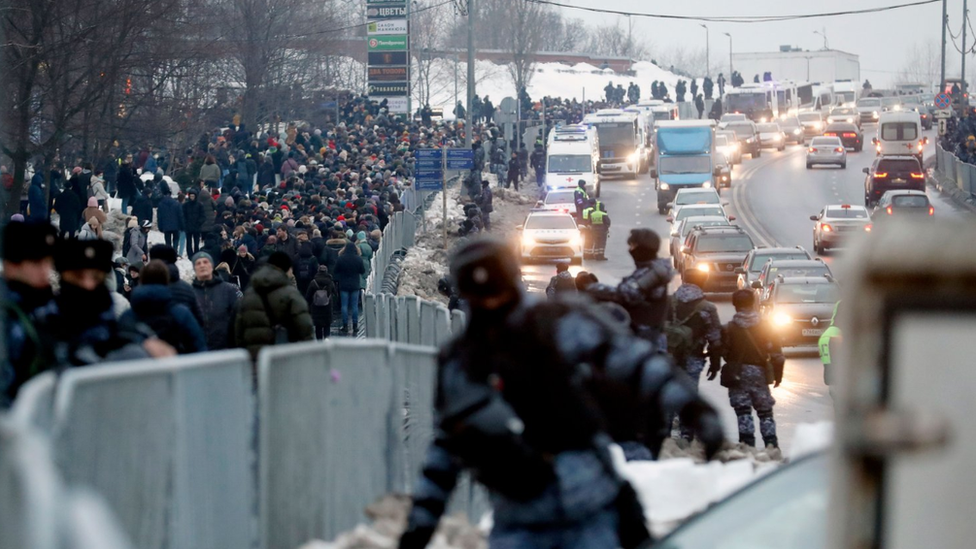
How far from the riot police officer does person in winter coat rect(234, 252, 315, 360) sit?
201 inches

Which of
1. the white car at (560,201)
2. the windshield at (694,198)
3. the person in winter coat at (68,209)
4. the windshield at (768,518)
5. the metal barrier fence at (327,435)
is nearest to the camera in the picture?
the windshield at (768,518)

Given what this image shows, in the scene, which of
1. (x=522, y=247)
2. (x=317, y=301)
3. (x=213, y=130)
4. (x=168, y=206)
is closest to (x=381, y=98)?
(x=213, y=130)

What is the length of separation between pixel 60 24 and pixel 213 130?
870 inches

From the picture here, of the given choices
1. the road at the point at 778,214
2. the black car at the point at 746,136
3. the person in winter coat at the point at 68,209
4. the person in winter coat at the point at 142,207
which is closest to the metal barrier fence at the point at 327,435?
the road at the point at 778,214

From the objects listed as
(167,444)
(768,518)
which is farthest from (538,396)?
(167,444)

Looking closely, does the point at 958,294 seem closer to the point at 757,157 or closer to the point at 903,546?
the point at 903,546

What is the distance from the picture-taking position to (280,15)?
52688mm

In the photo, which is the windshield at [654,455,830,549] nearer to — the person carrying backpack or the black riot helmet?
the black riot helmet

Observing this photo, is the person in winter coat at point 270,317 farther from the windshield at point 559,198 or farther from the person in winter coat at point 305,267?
the windshield at point 559,198

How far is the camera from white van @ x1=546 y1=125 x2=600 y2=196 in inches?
2012

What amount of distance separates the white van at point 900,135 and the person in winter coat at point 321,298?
46.8 meters

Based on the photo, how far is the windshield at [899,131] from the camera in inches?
2468

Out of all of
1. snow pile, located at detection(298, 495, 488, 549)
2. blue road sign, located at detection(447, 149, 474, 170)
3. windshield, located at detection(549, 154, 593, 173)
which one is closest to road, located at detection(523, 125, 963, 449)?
windshield, located at detection(549, 154, 593, 173)

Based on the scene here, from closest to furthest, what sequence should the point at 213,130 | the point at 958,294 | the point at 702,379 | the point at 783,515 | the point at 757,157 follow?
the point at 958,294, the point at 783,515, the point at 702,379, the point at 213,130, the point at 757,157
